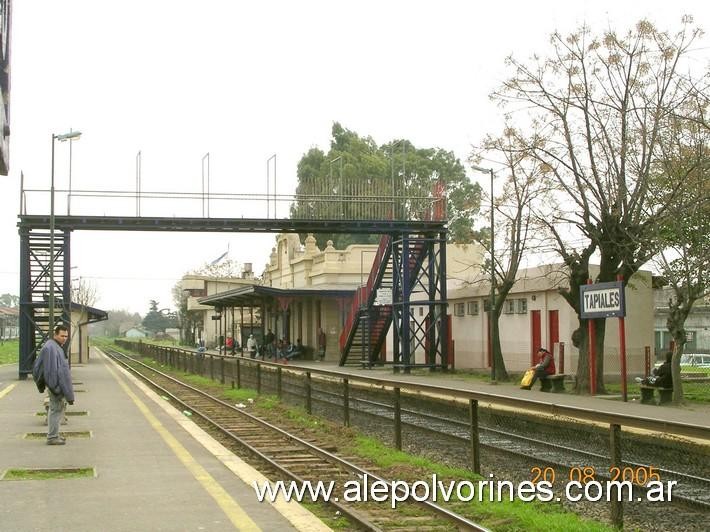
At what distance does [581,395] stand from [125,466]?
1491 cm

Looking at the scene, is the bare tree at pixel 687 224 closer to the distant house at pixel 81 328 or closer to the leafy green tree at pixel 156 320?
the distant house at pixel 81 328

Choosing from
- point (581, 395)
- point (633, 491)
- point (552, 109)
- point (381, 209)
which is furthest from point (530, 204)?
point (633, 491)

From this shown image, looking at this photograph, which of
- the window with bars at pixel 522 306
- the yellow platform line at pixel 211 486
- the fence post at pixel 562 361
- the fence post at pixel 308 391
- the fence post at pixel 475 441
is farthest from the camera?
the window with bars at pixel 522 306

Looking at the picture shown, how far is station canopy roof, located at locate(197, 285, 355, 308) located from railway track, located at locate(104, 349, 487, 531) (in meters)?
20.7

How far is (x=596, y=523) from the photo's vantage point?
7883 millimetres

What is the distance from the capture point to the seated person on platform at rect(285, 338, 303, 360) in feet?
162

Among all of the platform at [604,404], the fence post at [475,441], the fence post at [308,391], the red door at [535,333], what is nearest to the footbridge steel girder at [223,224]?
the red door at [535,333]

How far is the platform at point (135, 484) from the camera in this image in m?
7.91

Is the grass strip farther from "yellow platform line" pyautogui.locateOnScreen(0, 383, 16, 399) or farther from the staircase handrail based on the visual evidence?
the staircase handrail

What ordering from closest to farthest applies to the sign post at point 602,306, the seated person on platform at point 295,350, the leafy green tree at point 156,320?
the sign post at point 602,306
the seated person on platform at point 295,350
the leafy green tree at point 156,320

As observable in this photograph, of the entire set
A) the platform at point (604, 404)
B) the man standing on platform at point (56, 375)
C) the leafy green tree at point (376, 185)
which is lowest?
the platform at point (604, 404)

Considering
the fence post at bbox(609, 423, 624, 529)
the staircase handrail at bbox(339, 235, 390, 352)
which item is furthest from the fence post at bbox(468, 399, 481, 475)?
the staircase handrail at bbox(339, 235, 390, 352)

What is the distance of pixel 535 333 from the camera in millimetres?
32031

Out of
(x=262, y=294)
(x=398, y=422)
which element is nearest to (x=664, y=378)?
(x=398, y=422)
